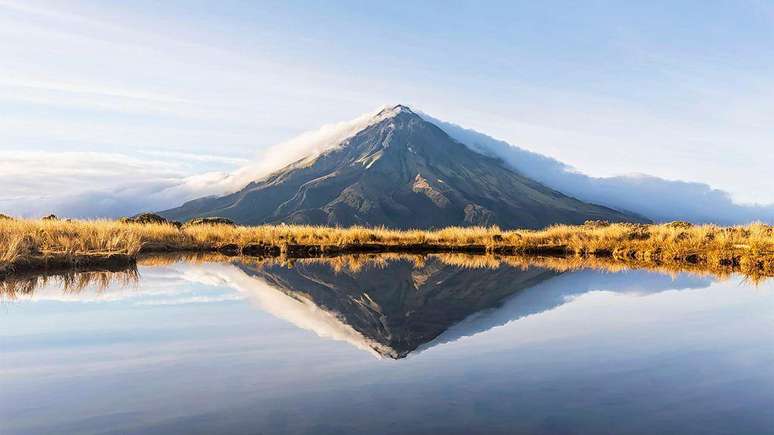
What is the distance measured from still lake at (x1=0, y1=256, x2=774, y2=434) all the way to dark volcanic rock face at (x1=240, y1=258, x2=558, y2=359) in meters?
0.10

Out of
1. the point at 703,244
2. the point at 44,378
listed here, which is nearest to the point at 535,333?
the point at 44,378

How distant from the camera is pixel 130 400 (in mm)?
6301

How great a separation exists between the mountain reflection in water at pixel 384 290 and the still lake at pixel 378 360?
0.35 feet

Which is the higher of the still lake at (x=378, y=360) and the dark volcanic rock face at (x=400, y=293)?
the still lake at (x=378, y=360)

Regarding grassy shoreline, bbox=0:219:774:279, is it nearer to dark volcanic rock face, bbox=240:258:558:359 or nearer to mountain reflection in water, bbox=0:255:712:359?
mountain reflection in water, bbox=0:255:712:359

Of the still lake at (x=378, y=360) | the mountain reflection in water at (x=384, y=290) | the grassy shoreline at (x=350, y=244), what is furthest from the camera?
the grassy shoreline at (x=350, y=244)

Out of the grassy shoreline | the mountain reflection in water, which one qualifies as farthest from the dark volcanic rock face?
the grassy shoreline

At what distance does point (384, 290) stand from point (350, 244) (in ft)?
58.3

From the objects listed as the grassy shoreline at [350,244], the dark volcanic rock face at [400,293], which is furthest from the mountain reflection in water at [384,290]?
the grassy shoreline at [350,244]

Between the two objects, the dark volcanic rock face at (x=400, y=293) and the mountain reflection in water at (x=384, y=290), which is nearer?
the dark volcanic rock face at (x=400, y=293)

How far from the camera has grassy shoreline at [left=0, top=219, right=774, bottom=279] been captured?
20594mm

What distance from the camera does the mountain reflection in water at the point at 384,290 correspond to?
1105 cm

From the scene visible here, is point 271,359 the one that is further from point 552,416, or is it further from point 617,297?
point 617,297

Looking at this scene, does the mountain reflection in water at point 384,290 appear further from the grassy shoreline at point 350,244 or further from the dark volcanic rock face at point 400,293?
the grassy shoreline at point 350,244
